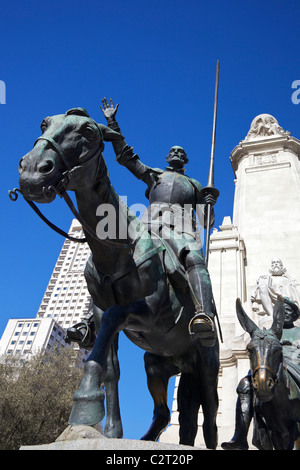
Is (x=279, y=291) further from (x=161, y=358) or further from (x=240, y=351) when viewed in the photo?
(x=161, y=358)

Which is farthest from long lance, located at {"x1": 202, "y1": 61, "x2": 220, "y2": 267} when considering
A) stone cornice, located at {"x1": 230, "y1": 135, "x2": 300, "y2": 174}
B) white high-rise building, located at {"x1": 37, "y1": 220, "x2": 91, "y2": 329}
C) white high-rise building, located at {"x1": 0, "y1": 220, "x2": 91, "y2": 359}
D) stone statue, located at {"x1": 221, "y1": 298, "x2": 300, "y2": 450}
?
white high-rise building, located at {"x1": 37, "y1": 220, "x2": 91, "y2": 329}

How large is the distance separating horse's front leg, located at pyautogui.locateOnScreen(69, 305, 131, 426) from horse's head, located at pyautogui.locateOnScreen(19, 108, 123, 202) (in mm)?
1170

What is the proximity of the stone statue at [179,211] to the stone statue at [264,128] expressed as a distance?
17720mm

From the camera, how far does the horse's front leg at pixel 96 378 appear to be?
3.14 metres

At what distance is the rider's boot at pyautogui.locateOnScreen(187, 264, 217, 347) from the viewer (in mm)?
4073

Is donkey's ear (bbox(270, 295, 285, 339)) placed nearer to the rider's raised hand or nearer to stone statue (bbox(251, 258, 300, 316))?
the rider's raised hand

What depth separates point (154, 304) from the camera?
161 inches

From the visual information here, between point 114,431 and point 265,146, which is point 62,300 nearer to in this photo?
point 265,146

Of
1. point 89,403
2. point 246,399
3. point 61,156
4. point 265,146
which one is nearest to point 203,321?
point 89,403

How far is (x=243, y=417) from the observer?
5457 mm

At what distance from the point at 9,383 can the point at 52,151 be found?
23.9 m

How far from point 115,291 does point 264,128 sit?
20768mm

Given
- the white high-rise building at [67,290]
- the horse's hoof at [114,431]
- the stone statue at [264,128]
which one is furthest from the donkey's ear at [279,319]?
the white high-rise building at [67,290]

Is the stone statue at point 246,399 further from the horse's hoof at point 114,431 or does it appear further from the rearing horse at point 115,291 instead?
the horse's hoof at point 114,431
